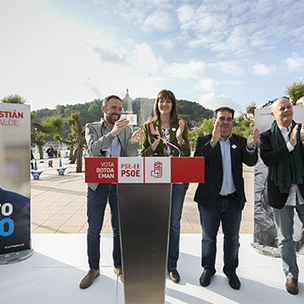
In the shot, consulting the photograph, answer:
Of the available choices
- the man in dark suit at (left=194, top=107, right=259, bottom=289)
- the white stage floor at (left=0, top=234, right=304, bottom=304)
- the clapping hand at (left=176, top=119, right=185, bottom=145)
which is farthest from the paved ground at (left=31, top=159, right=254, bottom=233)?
the clapping hand at (left=176, top=119, right=185, bottom=145)

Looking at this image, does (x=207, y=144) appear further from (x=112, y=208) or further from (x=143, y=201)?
(x=112, y=208)

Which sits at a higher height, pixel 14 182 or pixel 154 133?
pixel 154 133

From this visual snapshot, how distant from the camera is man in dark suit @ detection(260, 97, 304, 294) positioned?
2133mm

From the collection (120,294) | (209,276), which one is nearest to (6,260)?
(120,294)

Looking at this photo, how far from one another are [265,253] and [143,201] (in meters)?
2.19

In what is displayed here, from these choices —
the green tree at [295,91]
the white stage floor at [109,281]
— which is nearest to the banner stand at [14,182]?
the white stage floor at [109,281]

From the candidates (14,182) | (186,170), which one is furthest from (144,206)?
(14,182)

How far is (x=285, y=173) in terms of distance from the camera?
7.03 feet

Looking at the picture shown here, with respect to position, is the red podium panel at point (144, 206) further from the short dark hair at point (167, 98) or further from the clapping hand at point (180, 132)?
the short dark hair at point (167, 98)

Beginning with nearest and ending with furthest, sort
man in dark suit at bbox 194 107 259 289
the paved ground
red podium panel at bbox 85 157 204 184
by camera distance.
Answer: red podium panel at bbox 85 157 204 184 → man in dark suit at bbox 194 107 259 289 → the paved ground

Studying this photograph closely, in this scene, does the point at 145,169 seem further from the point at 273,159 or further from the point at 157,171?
the point at 273,159

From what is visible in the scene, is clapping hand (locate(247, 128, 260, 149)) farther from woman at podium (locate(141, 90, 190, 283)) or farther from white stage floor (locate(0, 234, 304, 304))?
white stage floor (locate(0, 234, 304, 304))

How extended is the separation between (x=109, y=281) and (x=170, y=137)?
1550 millimetres

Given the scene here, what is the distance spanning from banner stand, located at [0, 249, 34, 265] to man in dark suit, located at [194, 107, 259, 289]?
6.95 ft
